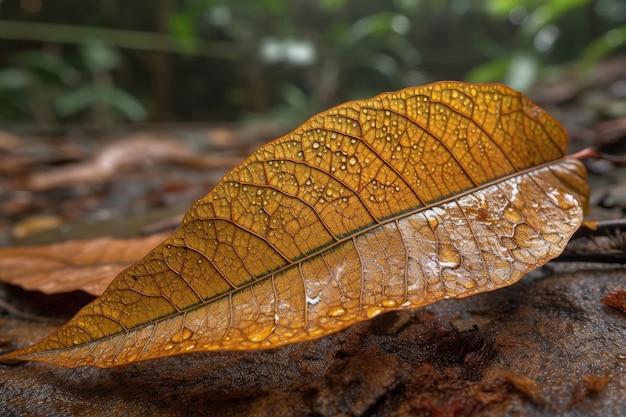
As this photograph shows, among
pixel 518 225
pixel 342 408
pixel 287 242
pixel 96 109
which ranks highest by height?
pixel 96 109

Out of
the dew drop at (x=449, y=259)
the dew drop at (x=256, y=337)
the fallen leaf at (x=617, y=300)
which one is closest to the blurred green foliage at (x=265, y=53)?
the fallen leaf at (x=617, y=300)

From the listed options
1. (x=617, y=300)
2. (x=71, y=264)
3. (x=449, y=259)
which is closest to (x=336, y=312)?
(x=449, y=259)

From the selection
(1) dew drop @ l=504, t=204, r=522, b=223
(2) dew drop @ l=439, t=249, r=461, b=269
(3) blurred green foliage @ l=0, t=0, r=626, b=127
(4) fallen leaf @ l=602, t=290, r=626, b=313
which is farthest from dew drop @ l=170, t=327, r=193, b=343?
(3) blurred green foliage @ l=0, t=0, r=626, b=127

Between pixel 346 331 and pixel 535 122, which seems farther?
pixel 535 122

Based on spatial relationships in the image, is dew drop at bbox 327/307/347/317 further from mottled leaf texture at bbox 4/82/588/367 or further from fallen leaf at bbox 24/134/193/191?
fallen leaf at bbox 24/134/193/191

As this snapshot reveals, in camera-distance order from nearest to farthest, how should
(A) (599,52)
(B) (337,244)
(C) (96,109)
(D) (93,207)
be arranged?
(B) (337,244)
(D) (93,207)
(A) (599,52)
(C) (96,109)

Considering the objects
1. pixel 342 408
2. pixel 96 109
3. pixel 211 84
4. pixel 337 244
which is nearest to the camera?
pixel 342 408

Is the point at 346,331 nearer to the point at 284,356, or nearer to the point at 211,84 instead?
the point at 284,356

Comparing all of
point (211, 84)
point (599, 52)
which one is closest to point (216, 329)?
point (599, 52)
